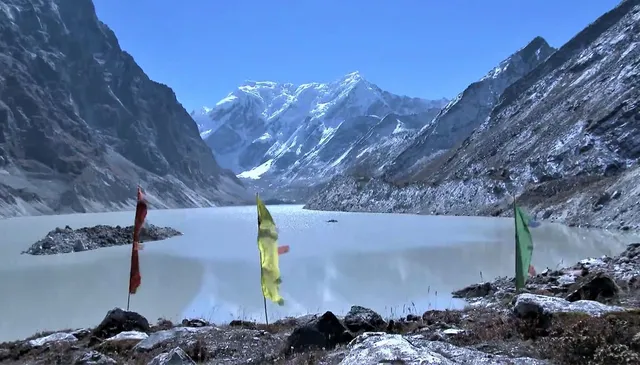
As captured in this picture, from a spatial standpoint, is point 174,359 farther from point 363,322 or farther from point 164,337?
point 363,322

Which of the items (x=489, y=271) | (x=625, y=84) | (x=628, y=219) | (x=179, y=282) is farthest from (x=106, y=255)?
(x=625, y=84)

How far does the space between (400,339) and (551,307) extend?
154 inches

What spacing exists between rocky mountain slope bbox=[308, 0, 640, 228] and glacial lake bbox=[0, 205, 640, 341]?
23.0 metres

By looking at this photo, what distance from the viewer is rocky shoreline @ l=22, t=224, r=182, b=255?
46.9m

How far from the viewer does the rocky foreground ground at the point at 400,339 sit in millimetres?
8070

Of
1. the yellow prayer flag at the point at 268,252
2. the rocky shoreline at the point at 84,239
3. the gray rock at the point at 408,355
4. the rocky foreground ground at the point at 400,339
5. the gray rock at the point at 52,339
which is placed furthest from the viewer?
the rocky shoreline at the point at 84,239

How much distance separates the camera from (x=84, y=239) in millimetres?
52500

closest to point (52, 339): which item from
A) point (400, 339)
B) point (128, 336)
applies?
point (128, 336)

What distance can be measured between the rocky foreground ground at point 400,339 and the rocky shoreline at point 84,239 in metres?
35.9

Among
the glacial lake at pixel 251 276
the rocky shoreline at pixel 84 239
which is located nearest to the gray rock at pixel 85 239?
the rocky shoreline at pixel 84 239

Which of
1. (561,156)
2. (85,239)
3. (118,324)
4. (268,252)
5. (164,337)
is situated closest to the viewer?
(164,337)

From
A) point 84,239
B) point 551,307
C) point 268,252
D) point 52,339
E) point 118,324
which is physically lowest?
point 52,339

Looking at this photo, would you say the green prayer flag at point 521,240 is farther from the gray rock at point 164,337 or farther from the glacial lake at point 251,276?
the gray rock at point 164,337

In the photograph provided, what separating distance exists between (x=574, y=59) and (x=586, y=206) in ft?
322
